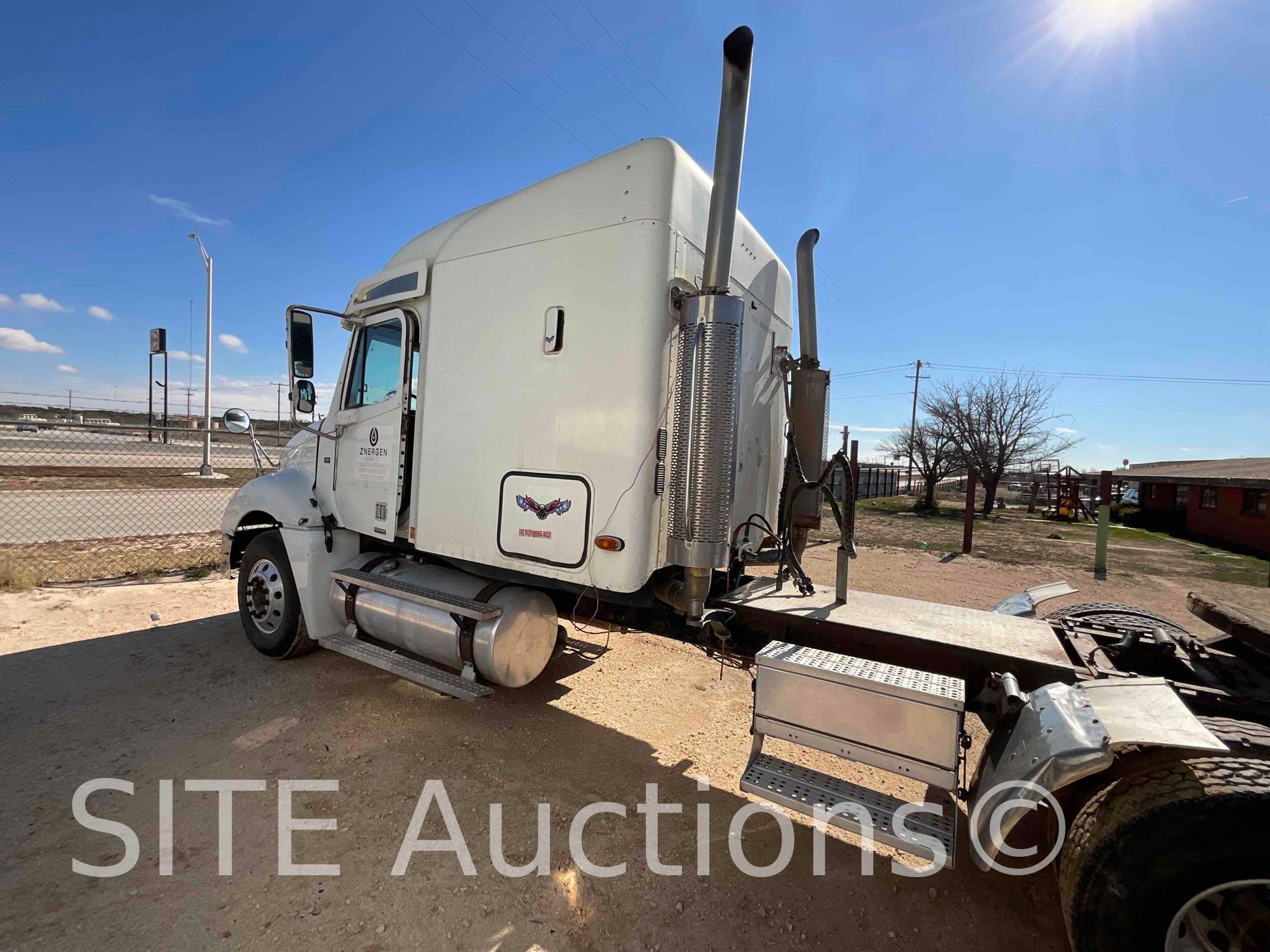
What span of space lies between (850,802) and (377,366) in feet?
14.3

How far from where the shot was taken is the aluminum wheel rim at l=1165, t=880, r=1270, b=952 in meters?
1.81

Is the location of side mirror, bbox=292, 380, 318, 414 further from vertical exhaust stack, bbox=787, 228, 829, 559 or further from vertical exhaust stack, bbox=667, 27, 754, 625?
vertical exhaust stack, bbox=787, 228, 829, 559

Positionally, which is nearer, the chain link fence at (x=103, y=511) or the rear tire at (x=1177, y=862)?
the rear tire at (x=1177, y=862)

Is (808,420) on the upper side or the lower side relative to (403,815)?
upper

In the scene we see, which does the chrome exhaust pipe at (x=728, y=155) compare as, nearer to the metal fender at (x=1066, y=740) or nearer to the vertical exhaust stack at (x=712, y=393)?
the vertical exhaust stack at (x=712, y=393)

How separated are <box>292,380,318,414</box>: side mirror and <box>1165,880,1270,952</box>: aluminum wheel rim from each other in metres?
5.74

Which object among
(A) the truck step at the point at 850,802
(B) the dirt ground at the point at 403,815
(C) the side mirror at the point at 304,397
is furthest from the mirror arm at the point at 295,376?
(A) the truck step at the point at 850,802

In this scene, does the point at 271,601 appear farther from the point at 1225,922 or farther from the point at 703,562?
the point at 1225,922

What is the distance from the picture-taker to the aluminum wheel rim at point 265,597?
486 centimetres

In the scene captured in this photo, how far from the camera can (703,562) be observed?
2.91 m

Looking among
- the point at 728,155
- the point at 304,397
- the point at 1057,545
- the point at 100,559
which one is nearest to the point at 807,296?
the point at 728,155

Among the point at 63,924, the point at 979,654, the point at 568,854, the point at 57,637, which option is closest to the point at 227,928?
the point at 63,924

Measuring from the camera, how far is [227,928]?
7.41 feet

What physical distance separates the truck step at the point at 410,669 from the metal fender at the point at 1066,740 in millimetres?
2608
